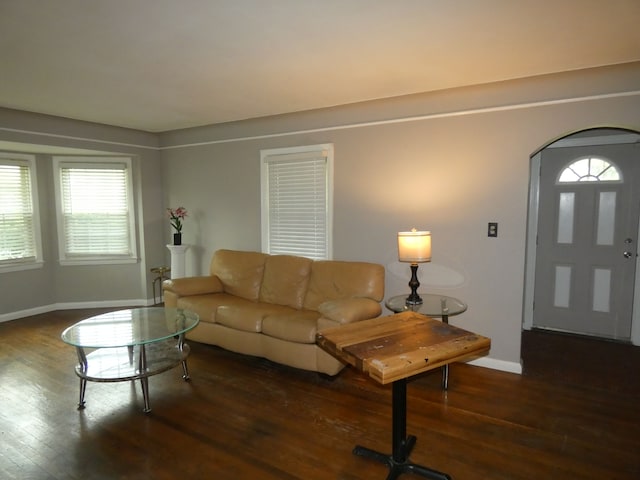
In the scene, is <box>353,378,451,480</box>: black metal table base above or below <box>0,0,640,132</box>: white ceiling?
below

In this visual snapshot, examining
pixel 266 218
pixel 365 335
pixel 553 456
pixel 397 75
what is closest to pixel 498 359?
pixel 553 456

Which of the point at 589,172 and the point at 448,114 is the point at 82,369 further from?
the point at 589,172

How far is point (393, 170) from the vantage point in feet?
12.3

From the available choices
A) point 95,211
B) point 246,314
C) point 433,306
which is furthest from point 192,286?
point 433,306

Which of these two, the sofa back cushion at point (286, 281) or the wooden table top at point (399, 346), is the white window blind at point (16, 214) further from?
the wooden table top at point (399, 346)

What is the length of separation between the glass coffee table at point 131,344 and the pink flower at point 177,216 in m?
1.80

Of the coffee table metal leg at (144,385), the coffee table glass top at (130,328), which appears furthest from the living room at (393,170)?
the coffee table metal leg at (144,385)

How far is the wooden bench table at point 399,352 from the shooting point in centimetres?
176

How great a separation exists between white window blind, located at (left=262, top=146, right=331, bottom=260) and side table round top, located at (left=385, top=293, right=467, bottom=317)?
1.18m

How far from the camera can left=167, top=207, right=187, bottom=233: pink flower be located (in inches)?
204

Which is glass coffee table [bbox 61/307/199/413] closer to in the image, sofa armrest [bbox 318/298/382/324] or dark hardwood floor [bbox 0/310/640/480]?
dark hardwood floor [bbox 0/310/640/480]

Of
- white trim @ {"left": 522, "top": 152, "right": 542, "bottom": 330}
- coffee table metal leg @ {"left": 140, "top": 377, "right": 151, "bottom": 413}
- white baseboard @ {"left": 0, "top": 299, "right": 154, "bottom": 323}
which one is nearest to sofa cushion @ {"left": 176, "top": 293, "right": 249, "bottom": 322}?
coffee table metal leg @ {"left": 140, "top": 377, "right": 151, "bottom": 413}

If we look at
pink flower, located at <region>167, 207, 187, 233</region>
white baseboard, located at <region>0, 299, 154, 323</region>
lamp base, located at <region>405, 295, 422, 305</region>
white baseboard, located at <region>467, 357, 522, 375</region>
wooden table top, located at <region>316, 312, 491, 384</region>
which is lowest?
white baseboard, located at <region>467, 357, 522, 375</region>

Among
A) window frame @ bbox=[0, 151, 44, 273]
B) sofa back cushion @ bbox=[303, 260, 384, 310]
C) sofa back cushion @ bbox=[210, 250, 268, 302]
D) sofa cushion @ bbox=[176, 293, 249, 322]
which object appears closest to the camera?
sofa back cushion @ bbox=[303, 260, 384, 310]
